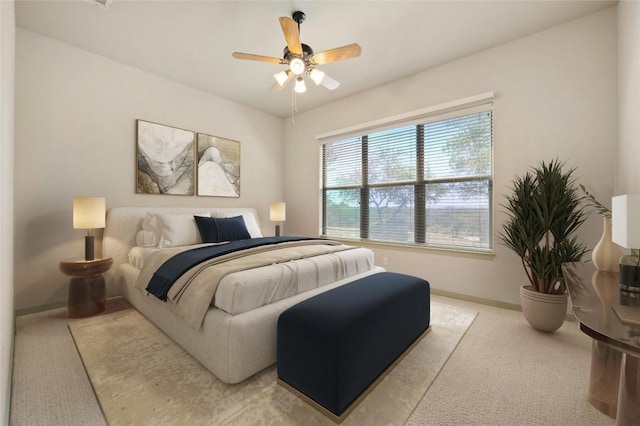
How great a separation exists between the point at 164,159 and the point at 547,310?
4.63 meters

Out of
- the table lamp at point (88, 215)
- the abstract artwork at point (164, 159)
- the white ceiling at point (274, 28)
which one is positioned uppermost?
the white ceiling at point (274, 28)

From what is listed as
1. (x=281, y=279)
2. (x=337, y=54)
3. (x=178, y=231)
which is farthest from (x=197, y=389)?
(x=337, y=54)

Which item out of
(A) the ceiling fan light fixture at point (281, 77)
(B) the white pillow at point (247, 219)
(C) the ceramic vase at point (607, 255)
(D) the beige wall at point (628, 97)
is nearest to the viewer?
(C) the ceramic vase at point (607, 255)

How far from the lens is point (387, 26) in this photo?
8.50ft

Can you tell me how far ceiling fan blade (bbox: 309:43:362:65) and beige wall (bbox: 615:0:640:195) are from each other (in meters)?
2.00

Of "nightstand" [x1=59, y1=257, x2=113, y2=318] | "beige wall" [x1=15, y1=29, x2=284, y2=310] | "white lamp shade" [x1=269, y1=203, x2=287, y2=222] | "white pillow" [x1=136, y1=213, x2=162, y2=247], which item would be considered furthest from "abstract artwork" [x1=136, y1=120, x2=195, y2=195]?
"white lamp shade" [x1=269, y1=203, x2=287, y2=222]

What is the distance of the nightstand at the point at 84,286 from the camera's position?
2.47 meters

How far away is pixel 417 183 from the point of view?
11.6 feet

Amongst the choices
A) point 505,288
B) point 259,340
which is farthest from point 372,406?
point 505,288

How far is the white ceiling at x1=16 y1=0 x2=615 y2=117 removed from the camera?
7.65ft

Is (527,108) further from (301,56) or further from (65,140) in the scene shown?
(65,140)

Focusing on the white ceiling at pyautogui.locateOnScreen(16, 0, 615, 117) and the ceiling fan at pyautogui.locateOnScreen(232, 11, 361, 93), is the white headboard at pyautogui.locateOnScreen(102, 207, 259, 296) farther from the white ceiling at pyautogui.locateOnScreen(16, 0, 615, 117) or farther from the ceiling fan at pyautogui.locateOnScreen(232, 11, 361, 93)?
the ceiling fan at pyautogui.locateOnScreen(232, 11, 361, 93)

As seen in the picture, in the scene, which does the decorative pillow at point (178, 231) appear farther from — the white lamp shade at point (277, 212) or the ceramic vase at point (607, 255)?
the ceramic vase at point (607, 255)

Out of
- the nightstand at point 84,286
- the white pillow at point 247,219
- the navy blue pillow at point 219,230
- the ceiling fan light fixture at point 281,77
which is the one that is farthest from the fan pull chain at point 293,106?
the nightstand at point 84,286
